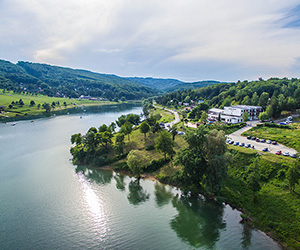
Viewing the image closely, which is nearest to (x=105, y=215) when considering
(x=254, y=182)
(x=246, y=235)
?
(x=246, y=235)

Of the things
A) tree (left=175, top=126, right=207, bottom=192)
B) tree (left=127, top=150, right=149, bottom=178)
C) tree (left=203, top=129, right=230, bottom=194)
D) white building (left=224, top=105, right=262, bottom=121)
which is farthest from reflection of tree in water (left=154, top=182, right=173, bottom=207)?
white building (left=224, top=105, right=262, bottom=121)

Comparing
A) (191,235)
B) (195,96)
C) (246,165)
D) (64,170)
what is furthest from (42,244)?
(195,96)

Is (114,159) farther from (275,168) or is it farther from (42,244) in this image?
(275,168)

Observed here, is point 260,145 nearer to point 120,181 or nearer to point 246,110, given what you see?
point 120,181

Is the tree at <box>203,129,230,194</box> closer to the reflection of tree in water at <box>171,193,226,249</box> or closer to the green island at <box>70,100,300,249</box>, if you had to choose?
the green island at <box>70,100,300,249</box>

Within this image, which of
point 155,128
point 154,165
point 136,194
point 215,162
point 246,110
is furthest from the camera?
point 246,110

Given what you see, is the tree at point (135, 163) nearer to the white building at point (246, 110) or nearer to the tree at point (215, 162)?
the tree at point (215, 162)
